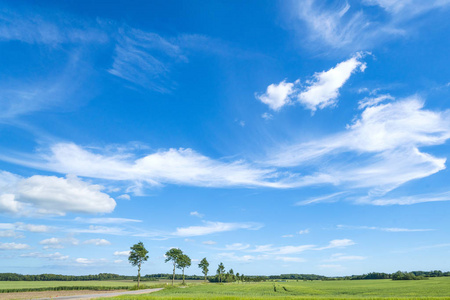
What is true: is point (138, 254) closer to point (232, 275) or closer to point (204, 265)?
point (204, 265)

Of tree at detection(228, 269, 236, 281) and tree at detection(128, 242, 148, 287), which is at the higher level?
tree at detection(128, 242, 148, 287)

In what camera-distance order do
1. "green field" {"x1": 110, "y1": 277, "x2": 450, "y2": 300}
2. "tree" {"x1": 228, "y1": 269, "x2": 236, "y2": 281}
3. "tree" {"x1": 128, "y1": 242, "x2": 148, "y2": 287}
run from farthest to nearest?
"tree" {"x1": 228, "y1": 269, "x2": 236, "y2": 281}
"tree" {"x1": 128, "y1": 242, "x2": 148, "y2": 287}
"green field" {"x1": 110, "y1": 277, "x2": 450, "y2": 300}

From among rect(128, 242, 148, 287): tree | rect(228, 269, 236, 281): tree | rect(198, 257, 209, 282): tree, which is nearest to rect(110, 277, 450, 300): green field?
rect(128, 242, 148, 287): tree

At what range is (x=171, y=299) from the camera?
34.3 m

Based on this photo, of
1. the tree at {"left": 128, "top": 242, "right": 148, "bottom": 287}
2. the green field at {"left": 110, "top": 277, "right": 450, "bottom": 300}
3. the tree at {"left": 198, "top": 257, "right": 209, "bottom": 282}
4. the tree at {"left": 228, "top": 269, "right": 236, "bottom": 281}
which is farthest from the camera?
the tree at {"left": 228, "top": 269, "right": 236, "bottom": 281}

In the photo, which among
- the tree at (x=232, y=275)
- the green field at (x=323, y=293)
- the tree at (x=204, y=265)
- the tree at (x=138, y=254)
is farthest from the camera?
the tree at (x=232, y=275)

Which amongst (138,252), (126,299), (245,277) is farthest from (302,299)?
(245,277)

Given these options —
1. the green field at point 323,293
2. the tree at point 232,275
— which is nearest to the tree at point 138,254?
the green field at point 323,293

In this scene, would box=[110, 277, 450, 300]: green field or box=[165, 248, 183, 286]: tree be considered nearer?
box=[110, 277, 450, 300]: green field

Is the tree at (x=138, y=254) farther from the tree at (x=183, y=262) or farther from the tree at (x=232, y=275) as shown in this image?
the tree at (x=232, y=275)

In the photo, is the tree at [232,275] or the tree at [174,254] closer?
the tree at [174,254]

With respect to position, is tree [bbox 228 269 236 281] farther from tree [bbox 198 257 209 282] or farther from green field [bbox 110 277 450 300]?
green field [bbox 110 277 450 300]

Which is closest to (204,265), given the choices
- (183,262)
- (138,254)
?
(183,262)

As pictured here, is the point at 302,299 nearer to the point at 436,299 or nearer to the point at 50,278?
the point at 436,299
